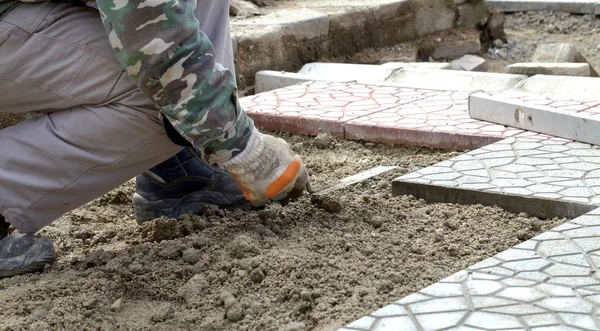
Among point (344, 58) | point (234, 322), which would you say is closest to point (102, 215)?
point (234, 322)

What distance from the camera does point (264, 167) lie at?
260 cm

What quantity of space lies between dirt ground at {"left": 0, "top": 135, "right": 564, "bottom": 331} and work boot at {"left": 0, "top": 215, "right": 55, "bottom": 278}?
42mm

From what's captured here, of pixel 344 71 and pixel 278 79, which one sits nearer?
pixel 278 79

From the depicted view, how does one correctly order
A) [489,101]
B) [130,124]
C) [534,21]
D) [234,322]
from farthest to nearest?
[534,21] → [489,101] → [130,124] → [234,322]

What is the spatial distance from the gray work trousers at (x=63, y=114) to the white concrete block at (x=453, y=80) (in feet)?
7.05

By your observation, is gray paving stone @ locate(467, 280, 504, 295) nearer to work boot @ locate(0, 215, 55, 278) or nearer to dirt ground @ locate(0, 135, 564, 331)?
dirt ground @ locate(0, 135, 564, 331)

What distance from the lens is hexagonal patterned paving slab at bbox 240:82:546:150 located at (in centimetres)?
354

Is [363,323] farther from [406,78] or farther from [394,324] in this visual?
[406,78]

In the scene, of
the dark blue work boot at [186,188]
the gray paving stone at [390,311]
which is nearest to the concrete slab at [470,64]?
the dark blue work boot at [186,188]

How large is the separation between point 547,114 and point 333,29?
2.24 meters

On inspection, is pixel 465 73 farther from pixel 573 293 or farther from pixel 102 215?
pixel 573 293

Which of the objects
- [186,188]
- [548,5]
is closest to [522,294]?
[186,188]

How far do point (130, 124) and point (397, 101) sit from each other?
1857 millimetres

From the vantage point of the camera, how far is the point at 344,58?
18.2 feet
